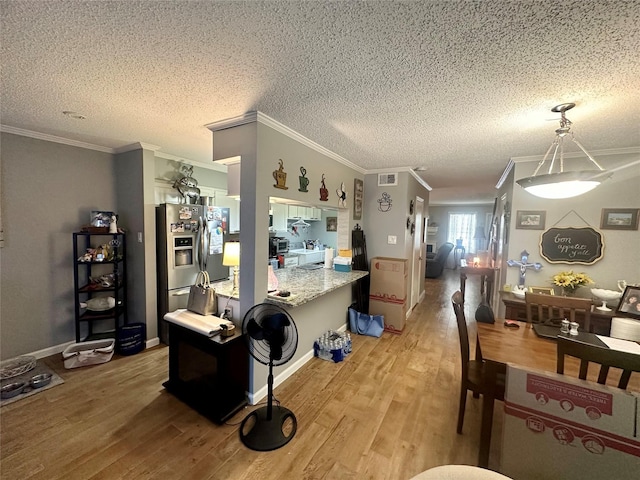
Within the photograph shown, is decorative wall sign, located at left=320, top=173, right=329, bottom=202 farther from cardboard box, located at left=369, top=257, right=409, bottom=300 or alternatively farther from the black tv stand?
the black tv stand

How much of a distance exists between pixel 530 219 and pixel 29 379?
5.43 meters

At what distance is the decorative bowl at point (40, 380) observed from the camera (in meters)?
2.32

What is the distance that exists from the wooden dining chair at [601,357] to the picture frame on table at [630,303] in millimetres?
1380

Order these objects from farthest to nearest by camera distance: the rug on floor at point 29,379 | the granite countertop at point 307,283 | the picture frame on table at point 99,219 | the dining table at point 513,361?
the picture frame on table at point 99,219 → the granite countertop at point 307,283 → the rug on floor at point 29,379 → the dining table at point 513,361

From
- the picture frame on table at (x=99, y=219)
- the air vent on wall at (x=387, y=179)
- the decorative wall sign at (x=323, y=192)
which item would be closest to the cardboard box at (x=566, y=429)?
the decorative wall sign at (x=323, y=192)

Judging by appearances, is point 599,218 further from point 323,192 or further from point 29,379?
point 29,379

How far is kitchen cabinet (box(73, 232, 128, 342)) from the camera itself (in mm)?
2957

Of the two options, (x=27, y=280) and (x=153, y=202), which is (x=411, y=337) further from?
(x=27, y=280)

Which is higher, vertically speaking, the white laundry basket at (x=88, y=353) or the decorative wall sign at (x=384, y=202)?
the decorative wall sign at (x=384, y=202)

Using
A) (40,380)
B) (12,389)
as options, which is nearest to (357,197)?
(40,380)

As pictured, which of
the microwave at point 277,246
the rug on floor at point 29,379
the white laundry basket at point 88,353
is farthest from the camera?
the microwave at point 277,246

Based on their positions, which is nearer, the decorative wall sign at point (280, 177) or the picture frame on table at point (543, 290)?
the decorative wall sign at point (280, 177)

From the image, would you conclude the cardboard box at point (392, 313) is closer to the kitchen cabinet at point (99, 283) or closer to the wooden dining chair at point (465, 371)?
the wooden dining chair at point (465, 371)

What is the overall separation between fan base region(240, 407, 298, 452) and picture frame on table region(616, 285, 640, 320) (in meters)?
2.96
